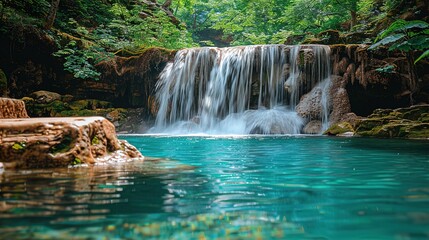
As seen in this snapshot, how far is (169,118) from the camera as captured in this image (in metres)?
A: 17.5

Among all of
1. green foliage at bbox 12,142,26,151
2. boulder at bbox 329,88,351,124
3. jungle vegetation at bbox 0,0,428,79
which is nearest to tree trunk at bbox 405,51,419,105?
jungle vegetation at bbox 0,0,428,79

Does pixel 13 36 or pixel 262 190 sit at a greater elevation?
pixel 13 36

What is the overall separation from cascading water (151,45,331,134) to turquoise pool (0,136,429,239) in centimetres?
1166

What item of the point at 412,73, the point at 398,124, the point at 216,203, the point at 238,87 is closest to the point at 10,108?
the point at 216,203

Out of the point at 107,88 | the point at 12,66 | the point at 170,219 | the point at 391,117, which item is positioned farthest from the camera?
the point at 107,88

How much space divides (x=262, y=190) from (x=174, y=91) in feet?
49.2

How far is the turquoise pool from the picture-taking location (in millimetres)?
1955

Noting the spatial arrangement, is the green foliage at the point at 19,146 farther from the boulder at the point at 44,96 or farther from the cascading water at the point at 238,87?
the boulder at the point at 44,96

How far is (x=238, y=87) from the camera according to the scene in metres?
17.1

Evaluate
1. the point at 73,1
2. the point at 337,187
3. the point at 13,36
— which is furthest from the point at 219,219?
the point at 73,1

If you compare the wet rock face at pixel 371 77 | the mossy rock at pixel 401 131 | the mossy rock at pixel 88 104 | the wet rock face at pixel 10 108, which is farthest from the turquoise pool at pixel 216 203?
the mossy rock at pixel 88 104

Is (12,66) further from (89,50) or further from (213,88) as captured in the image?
(213,88)

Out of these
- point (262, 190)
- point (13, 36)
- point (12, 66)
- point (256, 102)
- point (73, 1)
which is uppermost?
point (73, 1)

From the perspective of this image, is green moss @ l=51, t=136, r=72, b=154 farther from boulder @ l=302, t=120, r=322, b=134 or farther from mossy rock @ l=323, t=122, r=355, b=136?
boulder @ l=302, t=120, r=322, b=134
